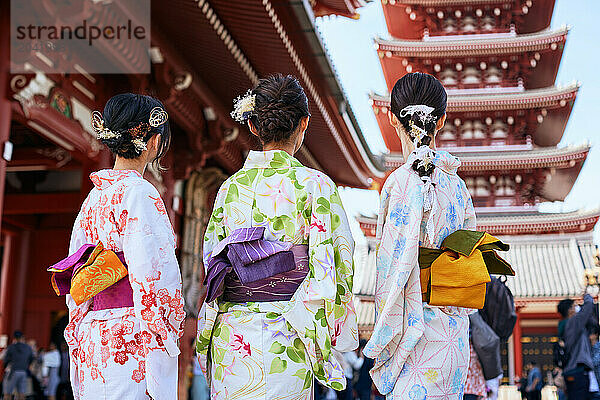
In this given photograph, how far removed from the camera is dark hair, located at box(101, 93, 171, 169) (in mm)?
2605

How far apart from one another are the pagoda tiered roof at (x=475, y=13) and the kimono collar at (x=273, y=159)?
67.4ft

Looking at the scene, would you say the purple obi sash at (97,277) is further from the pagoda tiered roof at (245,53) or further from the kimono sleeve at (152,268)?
the pagoda tiered roof at (245,53)

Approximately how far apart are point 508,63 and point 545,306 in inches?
310

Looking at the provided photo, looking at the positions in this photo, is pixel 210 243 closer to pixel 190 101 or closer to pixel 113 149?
pixel 113 149

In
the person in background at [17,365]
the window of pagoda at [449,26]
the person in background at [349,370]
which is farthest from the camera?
the window of pagoda at [449,26]

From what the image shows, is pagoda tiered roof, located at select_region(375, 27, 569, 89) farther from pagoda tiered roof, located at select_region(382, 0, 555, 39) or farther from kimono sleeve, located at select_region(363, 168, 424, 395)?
kimono sleeve, located at select_region(363, 168, 424, 395)

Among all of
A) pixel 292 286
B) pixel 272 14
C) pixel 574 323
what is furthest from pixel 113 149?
pixel 574 323

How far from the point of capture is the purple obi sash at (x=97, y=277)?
Result: 96.3 inches

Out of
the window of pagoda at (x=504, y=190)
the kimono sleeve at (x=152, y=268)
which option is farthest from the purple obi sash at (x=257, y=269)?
the window of pagoda at (x=504, y=190)

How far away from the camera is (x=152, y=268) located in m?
2.40

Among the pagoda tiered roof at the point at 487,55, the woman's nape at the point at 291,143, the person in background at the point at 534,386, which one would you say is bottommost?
the person in background at the point at 534,386

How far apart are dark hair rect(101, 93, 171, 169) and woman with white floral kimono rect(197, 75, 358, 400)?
0.39m

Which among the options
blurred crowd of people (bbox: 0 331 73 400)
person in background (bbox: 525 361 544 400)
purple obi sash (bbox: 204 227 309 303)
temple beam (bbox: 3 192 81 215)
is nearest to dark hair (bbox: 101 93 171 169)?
purple obi sash (bbox: 204 227 309 303)

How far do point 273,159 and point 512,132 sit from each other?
2067 centimetres
